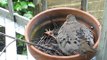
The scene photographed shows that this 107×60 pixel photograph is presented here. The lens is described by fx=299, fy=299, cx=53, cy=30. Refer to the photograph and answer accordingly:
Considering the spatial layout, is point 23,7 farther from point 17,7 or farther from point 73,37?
point 73,37

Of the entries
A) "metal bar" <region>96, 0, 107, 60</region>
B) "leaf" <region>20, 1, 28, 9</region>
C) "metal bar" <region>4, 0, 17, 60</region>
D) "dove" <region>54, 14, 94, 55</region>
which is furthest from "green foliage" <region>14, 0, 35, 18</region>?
"metal bar" <region>96, 0, 107, 60</region>

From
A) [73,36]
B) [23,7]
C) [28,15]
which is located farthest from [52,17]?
[23,7]

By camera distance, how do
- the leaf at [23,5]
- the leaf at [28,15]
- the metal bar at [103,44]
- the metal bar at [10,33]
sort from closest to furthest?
the metal bar at [103,44] → the metal bar at [10,33] → the leaf at [28,15] → the leaf at [23,5]

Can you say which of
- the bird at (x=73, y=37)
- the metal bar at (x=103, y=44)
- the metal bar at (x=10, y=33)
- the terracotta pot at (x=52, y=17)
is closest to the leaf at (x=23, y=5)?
the metal bar at (x=10, y=33)

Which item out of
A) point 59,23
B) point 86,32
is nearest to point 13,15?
point 59,23

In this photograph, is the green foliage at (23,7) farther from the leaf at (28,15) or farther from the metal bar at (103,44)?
the metal bar at (103,44)

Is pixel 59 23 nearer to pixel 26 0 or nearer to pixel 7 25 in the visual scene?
pixel 7 25

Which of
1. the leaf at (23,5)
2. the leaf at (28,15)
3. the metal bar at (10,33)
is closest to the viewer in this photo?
the metal bar at (10,33)

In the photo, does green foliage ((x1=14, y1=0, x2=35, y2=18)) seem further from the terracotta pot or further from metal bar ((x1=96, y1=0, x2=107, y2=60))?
metal bar ((x1=96, y1=0, x2=107, y2=60))

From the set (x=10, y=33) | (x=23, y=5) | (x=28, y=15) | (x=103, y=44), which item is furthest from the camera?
(x=23, y=5)
